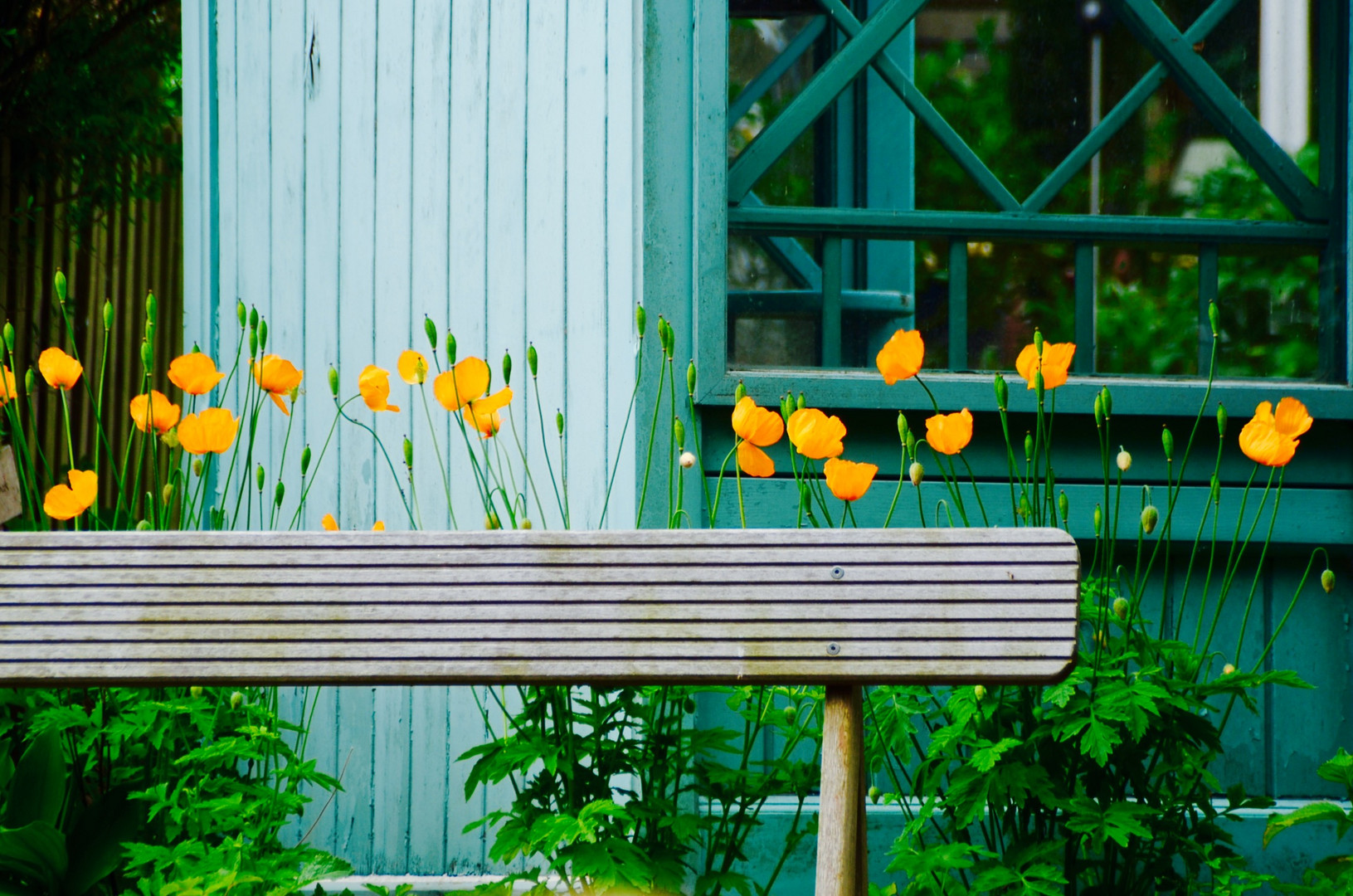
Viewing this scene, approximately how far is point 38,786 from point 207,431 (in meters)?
0.55

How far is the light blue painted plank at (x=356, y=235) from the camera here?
232 centimetres

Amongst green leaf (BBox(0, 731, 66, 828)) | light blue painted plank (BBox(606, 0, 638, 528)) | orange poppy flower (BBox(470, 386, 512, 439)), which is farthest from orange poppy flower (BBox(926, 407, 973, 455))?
green leaf (BBox(0, 731, 66, 828))

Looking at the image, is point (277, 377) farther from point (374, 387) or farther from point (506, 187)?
point (506, 187)

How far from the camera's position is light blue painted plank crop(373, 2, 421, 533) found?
2305mm

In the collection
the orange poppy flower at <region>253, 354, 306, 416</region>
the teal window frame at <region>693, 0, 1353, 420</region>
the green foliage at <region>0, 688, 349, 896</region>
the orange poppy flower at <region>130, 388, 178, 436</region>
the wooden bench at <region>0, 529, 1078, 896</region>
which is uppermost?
the teal window frame at <region>693, 0, 1353, 420</region>

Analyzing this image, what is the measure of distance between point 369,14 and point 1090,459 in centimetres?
180

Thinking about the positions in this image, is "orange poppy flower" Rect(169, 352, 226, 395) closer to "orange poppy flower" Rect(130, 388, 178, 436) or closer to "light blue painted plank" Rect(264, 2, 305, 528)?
"orange poppy flower" Rect(130, 388, 178, 436)

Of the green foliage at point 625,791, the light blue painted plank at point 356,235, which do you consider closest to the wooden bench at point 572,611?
the green foliage at point 625,791

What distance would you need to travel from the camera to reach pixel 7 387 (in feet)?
5.19

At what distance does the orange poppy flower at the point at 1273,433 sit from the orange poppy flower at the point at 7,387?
1.78m

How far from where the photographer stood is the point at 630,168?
214 cm

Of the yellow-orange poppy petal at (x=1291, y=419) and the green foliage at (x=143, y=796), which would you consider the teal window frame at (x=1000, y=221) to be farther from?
the green foliage at (x=143, y=796)

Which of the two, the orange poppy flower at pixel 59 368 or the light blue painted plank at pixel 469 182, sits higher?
the light blue painted plank at pixel 469 182

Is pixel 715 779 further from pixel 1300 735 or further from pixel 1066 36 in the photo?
pixel 1066 36
